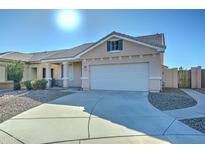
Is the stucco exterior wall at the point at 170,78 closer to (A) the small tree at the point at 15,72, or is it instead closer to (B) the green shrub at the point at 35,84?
(B) the green shrub at the point at 35,84

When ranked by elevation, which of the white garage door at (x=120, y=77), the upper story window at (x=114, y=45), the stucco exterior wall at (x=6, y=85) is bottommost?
the stucco exterior wall at (x=6, y=85)

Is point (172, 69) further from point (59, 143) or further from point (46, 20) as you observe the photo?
point (59, 143)

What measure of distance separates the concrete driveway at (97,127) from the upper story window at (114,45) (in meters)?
7.86

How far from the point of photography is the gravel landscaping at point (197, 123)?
210 inches

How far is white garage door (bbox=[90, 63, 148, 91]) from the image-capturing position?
13.3 m

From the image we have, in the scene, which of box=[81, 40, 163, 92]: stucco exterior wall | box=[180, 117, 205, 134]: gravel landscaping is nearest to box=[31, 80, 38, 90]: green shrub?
box=[81, 40, 163, 92]: stucco exterior wall

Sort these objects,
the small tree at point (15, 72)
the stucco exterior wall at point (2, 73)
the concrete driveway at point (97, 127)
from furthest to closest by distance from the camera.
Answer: the stucco exterior wall at point (2, 73), the small tree at point (15, 72), the concrete driveway at point (97, 127)

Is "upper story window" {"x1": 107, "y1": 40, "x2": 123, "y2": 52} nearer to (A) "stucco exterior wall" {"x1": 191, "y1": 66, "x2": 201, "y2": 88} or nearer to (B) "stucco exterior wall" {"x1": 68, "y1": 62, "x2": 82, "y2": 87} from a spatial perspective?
(B) "stucco exterior wall" {"x1": 68, "y1": 62, "x2": 82, "y2": 87}

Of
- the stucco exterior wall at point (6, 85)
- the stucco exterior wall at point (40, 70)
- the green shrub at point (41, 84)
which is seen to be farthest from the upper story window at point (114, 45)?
the stucco exterior wall at point (6, 85)

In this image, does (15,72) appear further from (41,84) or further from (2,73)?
(41,84)

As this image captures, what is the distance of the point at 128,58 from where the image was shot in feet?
45.4

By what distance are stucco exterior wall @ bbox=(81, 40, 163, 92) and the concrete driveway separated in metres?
5.65

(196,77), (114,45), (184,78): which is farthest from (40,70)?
(196,77)
